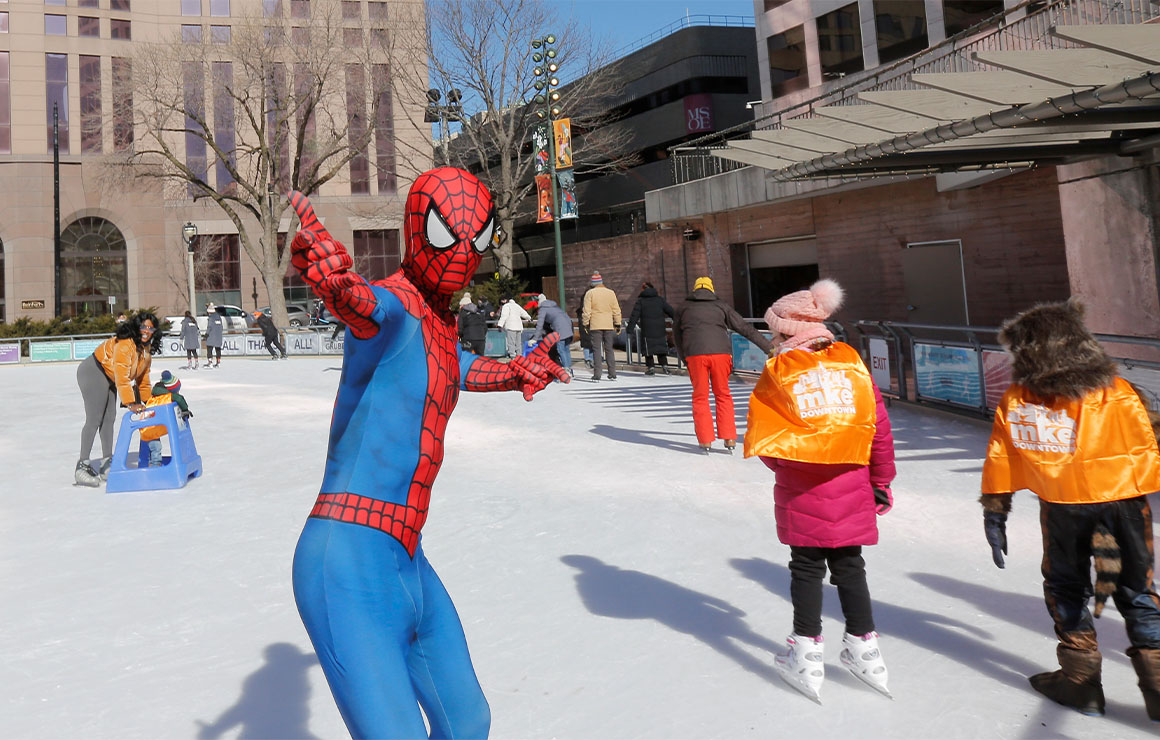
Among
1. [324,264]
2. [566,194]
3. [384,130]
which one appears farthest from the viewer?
[384,130]

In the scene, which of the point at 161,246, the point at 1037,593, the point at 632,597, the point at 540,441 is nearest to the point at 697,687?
the point at 632,597

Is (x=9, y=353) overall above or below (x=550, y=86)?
below

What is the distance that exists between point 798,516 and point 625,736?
42.2 inches

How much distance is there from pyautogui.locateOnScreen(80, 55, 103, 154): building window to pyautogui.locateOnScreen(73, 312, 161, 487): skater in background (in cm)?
4324

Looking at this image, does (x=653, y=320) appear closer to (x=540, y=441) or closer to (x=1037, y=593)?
(x=540, y=441)

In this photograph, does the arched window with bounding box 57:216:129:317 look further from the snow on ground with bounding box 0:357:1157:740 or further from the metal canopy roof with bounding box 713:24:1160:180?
the metal canopy roof with bounding box 713:24:1160:180

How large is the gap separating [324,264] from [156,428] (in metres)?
7.50

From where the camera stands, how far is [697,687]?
3.68 metres

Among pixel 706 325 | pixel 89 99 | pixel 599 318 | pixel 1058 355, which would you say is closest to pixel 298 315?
pixel 89 99

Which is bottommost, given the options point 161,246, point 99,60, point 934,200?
point 934,200

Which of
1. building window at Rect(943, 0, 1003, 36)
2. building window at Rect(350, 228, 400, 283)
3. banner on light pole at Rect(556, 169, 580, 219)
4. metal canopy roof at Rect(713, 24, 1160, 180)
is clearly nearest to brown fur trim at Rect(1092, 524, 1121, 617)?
metal canopy roof at Rect(713, 24, 1160, 180)

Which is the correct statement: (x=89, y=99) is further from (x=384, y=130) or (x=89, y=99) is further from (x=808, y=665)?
(x=808, y=665)

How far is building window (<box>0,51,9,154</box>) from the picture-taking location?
45.6 m

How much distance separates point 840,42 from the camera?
78.0ft
